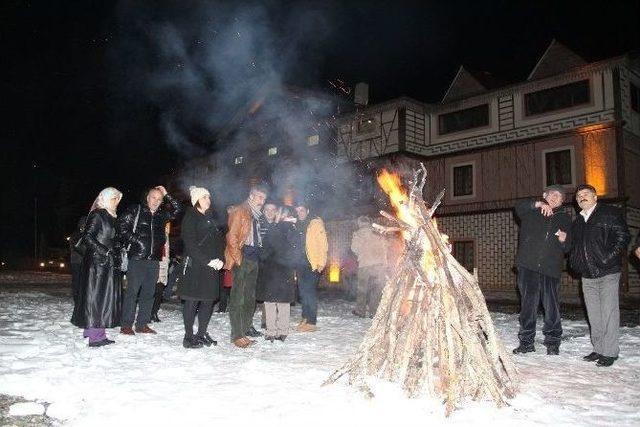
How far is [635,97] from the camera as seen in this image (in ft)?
61.3

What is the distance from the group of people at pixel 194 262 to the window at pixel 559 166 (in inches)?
586

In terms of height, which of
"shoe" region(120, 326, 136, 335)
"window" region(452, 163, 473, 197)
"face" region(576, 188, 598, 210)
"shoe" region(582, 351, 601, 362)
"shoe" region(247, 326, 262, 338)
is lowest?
"shoe" region(247, 326, 262, 338)

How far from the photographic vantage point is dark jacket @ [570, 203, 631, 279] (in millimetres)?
5090

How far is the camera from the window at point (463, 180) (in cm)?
2116

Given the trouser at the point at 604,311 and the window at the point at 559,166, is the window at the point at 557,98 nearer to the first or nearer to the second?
the window at the point at 559,166

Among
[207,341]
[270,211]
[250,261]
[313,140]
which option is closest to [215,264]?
[250,261]

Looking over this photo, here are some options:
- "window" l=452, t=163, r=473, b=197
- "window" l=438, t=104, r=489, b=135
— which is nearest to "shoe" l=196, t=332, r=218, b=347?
"window" l=452, t=163, r=473, b=197

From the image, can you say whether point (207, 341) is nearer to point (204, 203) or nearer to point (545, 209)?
point (204, 203)

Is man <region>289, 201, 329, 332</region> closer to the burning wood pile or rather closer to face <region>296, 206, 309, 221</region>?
face <region>296, 206, 309, 221</region>

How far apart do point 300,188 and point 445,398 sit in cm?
1992

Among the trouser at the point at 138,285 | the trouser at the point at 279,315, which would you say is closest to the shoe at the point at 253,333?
the trouser at the point at 279,315

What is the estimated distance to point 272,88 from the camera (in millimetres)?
25750

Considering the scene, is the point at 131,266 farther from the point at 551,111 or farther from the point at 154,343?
the point at 551,111

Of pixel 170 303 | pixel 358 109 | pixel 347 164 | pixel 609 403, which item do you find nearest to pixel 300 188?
pixel 347 164
